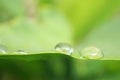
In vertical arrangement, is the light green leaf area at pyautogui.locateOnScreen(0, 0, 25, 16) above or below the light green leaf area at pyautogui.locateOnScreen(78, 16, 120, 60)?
above

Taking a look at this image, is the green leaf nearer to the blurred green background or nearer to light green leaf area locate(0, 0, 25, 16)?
the blurred green background

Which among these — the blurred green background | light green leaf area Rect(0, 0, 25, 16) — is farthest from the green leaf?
light green leaf area Rect(0, 0, 25, 16)

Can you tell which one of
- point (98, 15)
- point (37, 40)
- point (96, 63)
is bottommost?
point (96, 63)

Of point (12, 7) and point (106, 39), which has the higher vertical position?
point (12, 7)

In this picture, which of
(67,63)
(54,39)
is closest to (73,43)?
(54,39)

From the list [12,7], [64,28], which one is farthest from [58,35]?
[12,7]

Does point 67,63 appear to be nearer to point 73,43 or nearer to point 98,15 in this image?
point 73,43

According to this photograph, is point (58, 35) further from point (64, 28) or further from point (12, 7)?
point (12, 7)
